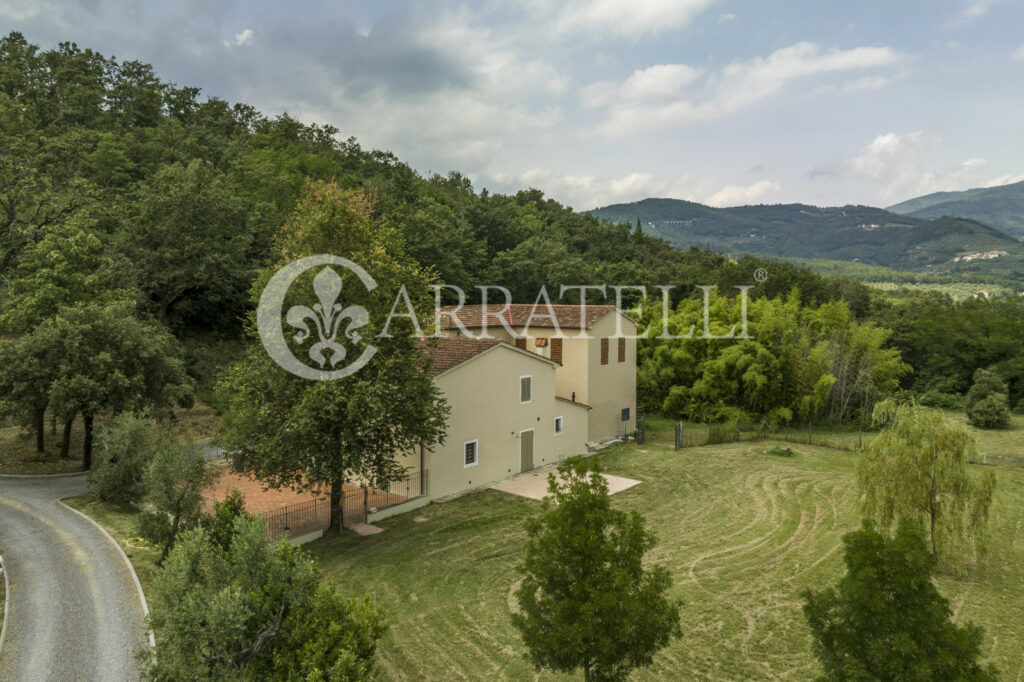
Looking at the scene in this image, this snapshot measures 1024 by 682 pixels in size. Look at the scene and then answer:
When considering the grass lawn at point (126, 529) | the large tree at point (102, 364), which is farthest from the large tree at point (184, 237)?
the grass lawn at point (126, 529)

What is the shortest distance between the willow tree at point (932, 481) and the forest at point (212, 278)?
46.9 ft

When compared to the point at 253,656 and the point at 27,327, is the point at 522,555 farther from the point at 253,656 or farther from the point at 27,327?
the point at 27,327

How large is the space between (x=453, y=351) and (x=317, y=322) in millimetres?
6160

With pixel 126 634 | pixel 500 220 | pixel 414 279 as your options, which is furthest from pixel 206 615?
pixel 500 220

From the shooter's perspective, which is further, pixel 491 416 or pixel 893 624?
pixel 491 416

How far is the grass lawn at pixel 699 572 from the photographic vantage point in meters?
10.2

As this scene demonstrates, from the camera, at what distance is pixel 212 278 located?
31844mm

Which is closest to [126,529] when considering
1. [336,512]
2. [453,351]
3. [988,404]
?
[336,512]

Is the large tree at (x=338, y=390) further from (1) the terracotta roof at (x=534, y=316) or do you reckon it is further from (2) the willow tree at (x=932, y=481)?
(2) the willow tree at (x=932, y=481)

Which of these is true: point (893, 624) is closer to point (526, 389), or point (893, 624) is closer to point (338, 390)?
point (338, 390)

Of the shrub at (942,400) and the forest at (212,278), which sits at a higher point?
the forest at (212,278)

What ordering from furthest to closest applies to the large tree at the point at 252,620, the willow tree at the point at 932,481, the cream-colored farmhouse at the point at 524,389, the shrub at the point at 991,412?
1. the shrub at the point at 991,412
2. the cream-colored farmhouse at the point at 524,389
3. the willow tree at the point at 932,481
4. the large tree at the point at 252,620

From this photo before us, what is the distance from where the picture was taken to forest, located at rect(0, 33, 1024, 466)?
19.7 metres

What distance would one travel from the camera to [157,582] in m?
7.43
